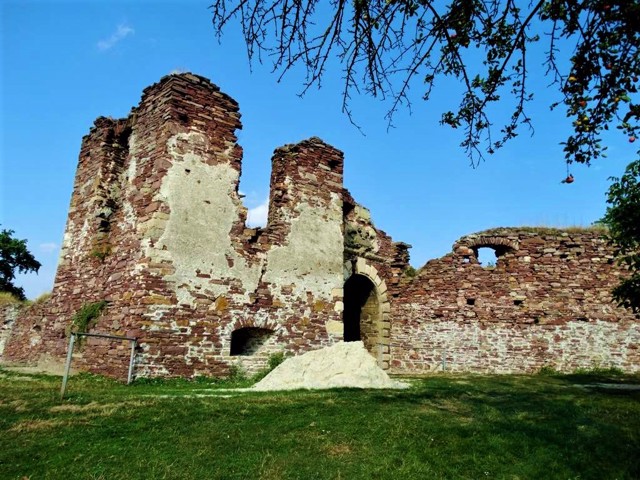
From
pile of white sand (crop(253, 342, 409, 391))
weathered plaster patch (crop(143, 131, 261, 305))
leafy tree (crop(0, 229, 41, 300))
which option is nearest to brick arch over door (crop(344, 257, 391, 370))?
weathered plaster patch (crop(143, 131, 261, 305))

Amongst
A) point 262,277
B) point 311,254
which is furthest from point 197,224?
point 311,254

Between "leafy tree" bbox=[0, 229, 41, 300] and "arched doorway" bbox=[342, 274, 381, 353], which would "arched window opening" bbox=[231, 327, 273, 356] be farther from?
"leafy tree" bbox=[0, 229, 41, 300]

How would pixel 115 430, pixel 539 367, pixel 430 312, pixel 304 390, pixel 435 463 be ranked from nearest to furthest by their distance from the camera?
pixel 435 463
pixel 115 430
pixel 304 390
pixel 539 367
pixel 430 312

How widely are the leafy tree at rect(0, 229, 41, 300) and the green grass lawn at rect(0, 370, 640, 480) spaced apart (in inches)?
954

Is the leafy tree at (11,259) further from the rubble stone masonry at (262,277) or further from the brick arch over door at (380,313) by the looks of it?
the brick arch over door at (380,313)

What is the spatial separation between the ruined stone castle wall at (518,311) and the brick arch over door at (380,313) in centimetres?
40

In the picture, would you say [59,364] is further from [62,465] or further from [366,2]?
[366,2]

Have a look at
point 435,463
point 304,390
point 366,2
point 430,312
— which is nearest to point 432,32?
point 366,2

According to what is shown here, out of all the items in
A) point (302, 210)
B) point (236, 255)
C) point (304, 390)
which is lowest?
point (304, 390)

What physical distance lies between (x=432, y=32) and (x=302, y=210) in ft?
27.6

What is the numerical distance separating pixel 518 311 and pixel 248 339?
27.8ft

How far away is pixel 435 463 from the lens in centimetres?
494

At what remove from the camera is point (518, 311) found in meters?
14.7

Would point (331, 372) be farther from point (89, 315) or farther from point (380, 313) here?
point (380, 313)
